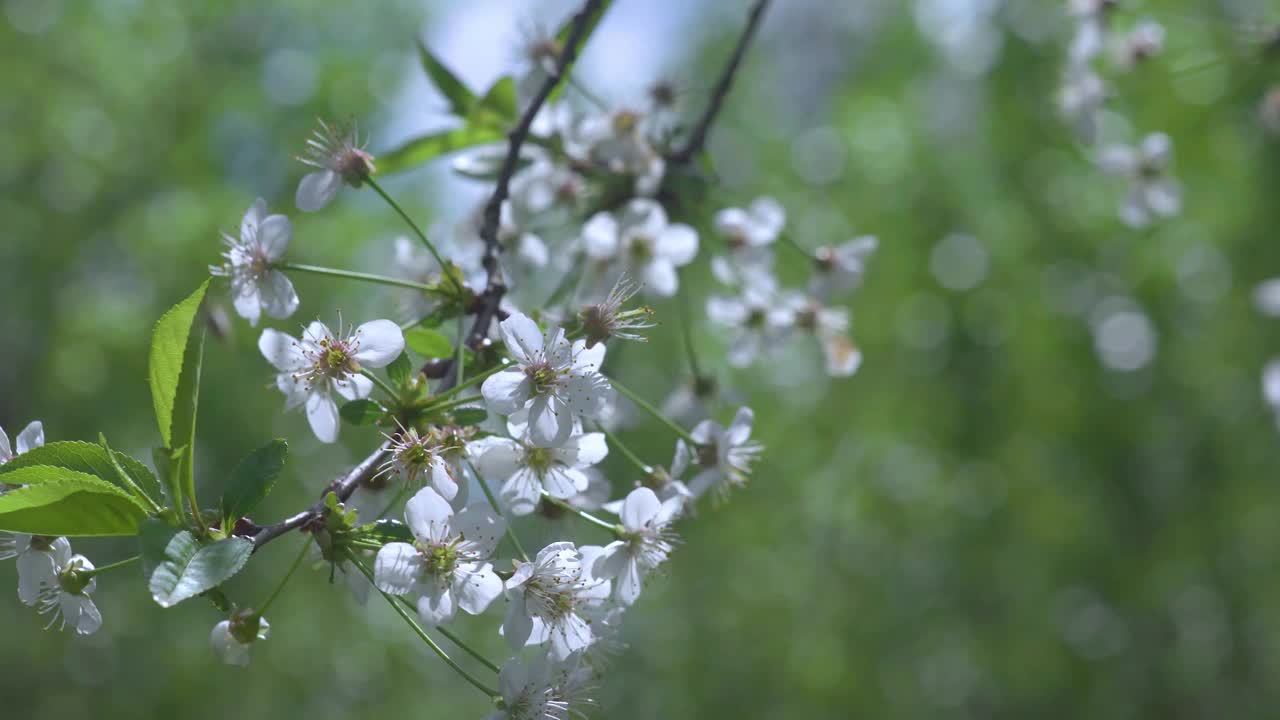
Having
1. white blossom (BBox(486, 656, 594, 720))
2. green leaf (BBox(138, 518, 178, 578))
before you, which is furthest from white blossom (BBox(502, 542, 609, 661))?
green leaf (BBox(138, 518, 178, 578))

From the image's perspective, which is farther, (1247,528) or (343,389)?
(1247,528)

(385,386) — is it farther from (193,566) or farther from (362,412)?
(193,566)

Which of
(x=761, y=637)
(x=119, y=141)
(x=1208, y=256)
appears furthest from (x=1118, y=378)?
(x=119, y=141)

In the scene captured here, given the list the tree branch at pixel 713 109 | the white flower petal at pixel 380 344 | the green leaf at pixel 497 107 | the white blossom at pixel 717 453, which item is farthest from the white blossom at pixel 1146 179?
the white flower petal at pixel 380 344

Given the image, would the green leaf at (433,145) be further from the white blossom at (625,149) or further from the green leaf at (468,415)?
the green leaf at (468,415)

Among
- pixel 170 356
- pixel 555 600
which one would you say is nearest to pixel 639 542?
pixel 555 600

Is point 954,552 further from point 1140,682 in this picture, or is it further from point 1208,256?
point 1208,256

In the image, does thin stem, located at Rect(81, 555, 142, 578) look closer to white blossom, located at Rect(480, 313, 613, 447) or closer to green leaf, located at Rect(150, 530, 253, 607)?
green leaf, located at Rect(150, 530, 253, 607)
